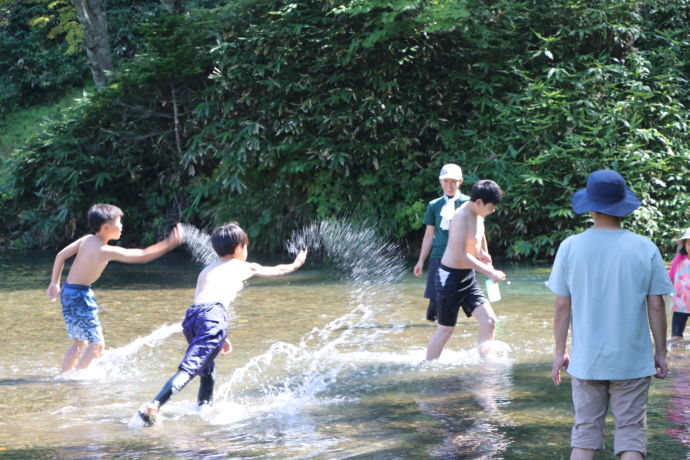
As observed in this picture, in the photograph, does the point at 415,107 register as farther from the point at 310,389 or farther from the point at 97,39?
the point at 310,389

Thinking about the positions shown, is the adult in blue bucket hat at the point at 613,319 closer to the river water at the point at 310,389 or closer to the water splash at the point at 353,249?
the river water at the point at 310,389

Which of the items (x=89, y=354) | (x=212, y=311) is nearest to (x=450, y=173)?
(x=212, y=311)

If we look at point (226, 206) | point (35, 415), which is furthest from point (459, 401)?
point (226, 206)

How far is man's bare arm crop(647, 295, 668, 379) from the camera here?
430cm

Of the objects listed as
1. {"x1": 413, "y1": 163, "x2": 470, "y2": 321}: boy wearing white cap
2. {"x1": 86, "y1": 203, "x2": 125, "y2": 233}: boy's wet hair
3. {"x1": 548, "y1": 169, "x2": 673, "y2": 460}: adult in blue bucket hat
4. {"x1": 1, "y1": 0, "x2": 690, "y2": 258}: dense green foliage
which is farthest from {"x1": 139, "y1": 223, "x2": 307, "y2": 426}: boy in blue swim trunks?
{"x1": 1, "y1": 0, "x2": 690, "y2": 258}: dense green foliage

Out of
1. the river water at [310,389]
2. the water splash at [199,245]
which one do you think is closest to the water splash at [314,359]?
the river water at [310,389]

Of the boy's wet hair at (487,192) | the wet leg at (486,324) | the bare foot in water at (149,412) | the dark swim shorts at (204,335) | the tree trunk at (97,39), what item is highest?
the tree trunk at (97,39)

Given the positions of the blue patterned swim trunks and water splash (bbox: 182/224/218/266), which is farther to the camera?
water splash (bbox: 182/224/218/266)

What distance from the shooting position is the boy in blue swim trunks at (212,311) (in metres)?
5.98

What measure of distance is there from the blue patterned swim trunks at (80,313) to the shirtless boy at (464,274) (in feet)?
9.44

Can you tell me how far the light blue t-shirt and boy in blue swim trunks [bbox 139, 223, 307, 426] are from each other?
2.47 m

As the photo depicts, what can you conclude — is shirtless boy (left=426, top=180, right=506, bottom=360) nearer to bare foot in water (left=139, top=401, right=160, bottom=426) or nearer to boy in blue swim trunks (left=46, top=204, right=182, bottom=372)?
boy in blue swim trunks (left=46, top=204, right=182, bottom=372)

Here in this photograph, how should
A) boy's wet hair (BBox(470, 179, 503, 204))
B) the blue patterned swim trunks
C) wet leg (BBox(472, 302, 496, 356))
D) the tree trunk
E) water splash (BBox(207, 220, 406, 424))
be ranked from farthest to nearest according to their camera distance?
the tree trunk → wet leg (BBox(472, 302, 496, 356)) → the blue patterned swim trunks → boy's wet hair (BBox(470, 179, 503, 204)) → water splash (BBox(207, 220, 406, 424))

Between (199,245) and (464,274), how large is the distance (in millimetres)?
11998
